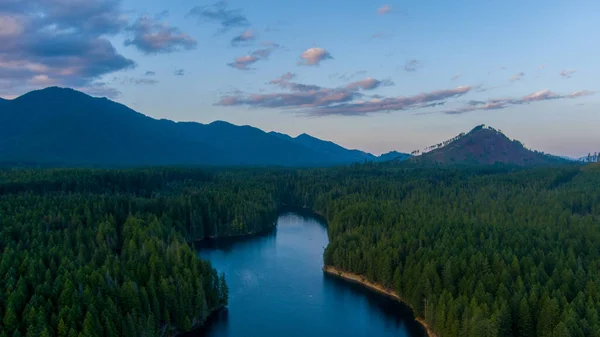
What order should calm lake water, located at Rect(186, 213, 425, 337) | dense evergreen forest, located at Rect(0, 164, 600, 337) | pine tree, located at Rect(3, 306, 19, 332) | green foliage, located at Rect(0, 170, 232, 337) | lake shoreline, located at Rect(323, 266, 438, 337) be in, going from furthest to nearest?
lake shoreline, located at Rect(323, 266, 438, 337), calm lake water, located at Rect(186, 213, 425, 337), dense evergreen forest, located at Rect(0, 164, 600, 337), green foliage, located at Rect(0, 170, 232, 337), pine tree, located at Rect(3, 306, 19, 332)

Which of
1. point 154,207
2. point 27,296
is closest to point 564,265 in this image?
point 27,296

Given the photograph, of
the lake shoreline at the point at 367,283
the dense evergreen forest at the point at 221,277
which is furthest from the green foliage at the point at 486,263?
the lake shoreline at the point at 367,283

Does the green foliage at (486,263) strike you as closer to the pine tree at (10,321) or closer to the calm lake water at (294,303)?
the calm lake water at (294,303)

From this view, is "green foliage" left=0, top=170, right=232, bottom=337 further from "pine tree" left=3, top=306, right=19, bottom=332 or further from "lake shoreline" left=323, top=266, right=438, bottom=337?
"lake shoreline" left=323, top=266, right=438, bottom=337

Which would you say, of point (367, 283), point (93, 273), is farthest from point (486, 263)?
point (93, 273)

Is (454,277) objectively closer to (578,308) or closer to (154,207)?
(578,308)

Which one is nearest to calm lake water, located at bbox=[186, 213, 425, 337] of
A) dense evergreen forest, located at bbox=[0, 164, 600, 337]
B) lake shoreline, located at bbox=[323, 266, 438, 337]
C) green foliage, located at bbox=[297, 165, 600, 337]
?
lake shoreline, located at bbox=[323, 266, 438, 337]
